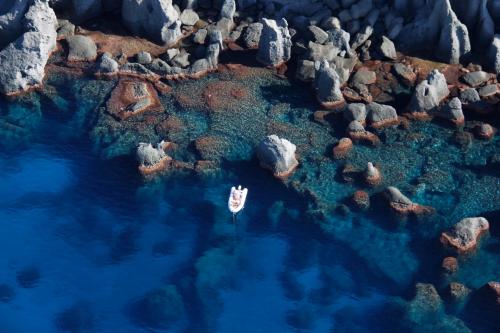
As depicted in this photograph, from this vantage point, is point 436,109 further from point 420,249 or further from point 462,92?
point 420,249

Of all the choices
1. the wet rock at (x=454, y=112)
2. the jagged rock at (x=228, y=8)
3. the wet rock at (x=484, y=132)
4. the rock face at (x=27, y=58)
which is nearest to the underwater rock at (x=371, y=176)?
the wet rock at (x=454, y=112)

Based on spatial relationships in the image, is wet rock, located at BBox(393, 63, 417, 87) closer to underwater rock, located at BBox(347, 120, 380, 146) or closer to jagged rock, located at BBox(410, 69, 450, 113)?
jagged rock, located at BBox(410, 69, 450, 113)

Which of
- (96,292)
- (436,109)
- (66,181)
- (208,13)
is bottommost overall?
(96,292)

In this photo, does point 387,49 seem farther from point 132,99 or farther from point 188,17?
point 132,99

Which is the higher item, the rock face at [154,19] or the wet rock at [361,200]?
the rock face at [154,19]

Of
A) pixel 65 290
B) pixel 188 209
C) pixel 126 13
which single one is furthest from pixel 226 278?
pixel 126 13

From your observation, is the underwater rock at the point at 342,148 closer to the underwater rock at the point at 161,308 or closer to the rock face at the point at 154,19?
the underwater rock at the point at 161,308

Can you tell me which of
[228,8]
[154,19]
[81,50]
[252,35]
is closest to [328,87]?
[252,35]
